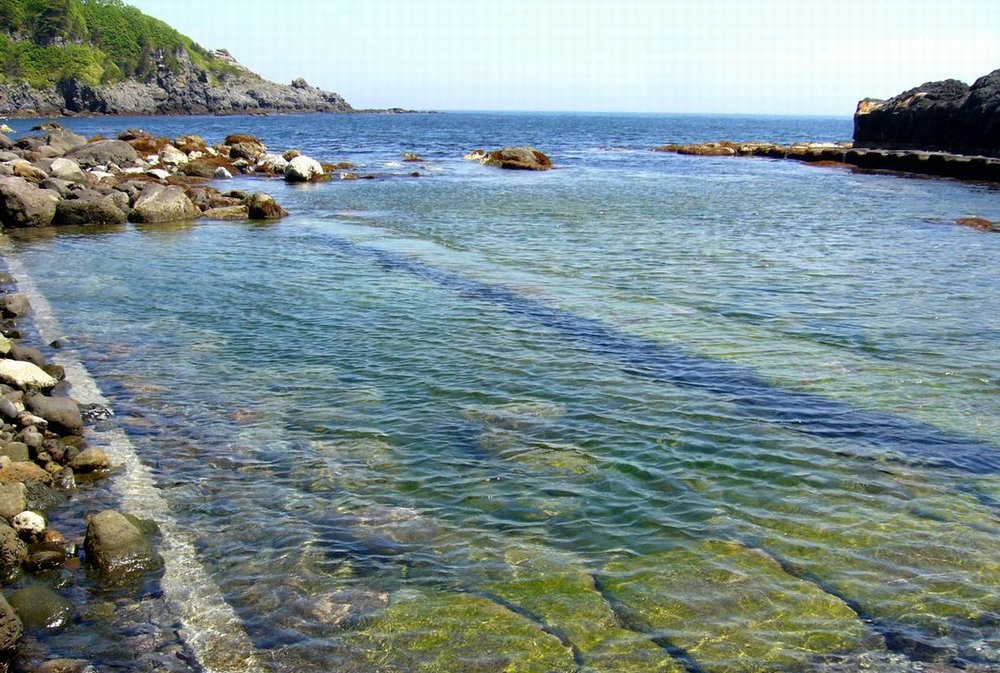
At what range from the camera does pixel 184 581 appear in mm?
6984

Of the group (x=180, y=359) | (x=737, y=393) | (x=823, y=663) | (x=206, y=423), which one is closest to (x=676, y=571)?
(x=823, y=663)

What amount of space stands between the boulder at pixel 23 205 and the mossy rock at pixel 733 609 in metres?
25.8

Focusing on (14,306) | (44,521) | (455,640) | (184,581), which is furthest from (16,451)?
(14,306)

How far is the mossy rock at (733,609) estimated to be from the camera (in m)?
6.05

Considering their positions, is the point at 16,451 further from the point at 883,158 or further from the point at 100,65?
the point at 100,65

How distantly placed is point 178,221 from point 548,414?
22.8 metres

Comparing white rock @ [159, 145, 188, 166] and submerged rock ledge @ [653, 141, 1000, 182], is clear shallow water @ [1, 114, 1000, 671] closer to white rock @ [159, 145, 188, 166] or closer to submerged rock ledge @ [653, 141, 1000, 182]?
white rock @ [159, 145, 188, 166]

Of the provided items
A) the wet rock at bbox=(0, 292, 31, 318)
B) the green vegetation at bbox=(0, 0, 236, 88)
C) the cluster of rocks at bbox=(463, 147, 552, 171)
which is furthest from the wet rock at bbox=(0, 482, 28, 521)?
the green vegetation at bbox=(0, 0, 236, 88)

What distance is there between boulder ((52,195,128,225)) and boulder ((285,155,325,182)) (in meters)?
15.4

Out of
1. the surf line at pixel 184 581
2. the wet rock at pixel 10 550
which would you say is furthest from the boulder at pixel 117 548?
the wet rock at pixel 10 550

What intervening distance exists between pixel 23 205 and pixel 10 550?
22.8m

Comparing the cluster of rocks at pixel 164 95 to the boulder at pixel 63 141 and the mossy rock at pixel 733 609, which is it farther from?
the mossy rock at pixel 733 609

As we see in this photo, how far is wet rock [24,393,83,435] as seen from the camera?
996 centimetres

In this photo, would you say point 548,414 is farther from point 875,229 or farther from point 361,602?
point 875,229
